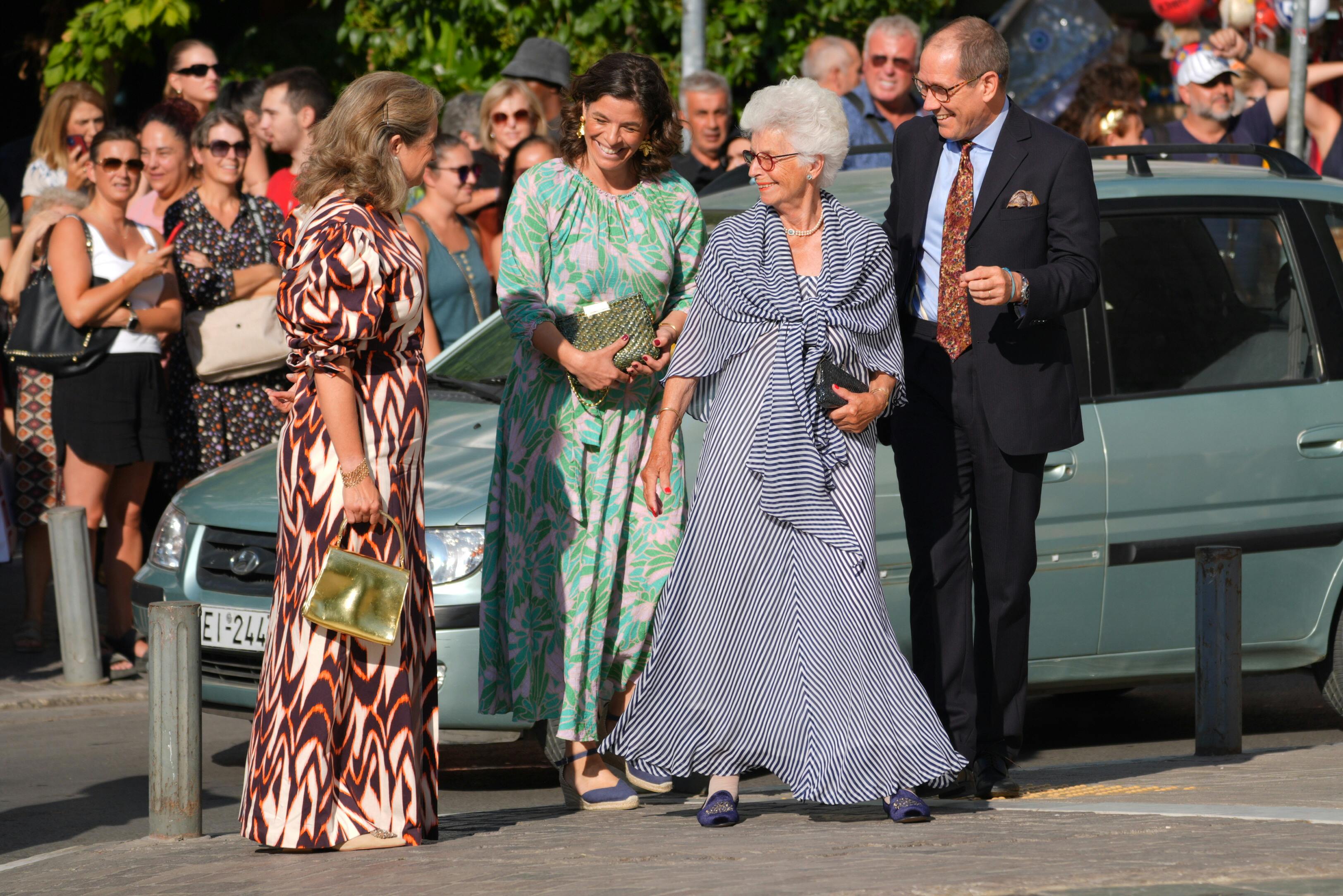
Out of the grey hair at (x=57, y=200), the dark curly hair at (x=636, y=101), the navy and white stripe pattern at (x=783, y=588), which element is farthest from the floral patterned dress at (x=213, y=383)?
the navy and white stripe pattern at (x=783, y=588)

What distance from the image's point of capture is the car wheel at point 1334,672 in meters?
6.97

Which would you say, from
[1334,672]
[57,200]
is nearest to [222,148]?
[57,200]

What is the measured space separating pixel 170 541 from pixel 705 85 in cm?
451

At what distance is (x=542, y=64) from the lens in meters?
10.9

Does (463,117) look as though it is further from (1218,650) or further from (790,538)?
(790,538)

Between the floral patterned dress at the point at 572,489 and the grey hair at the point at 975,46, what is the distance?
3.09 ft

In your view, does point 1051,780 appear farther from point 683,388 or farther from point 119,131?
point 119,131

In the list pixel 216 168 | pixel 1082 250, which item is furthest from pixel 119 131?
pixel 1082 250

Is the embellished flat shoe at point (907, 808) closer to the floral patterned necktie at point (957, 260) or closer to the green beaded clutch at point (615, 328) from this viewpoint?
the floral patterned necktie at point (957, 260)

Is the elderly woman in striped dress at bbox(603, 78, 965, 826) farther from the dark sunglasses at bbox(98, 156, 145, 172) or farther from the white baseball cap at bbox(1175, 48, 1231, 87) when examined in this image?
the white baseball cap at bbox(1175, 48, 1231, 87)

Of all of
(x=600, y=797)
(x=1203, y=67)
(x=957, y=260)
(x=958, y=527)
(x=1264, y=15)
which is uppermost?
(x=1264, y=15)

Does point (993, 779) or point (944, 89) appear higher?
point (944, 89)

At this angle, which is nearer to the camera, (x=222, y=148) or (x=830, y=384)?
(x=830, y=384)

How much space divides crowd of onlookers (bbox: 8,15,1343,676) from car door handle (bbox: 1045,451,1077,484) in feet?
4.77
